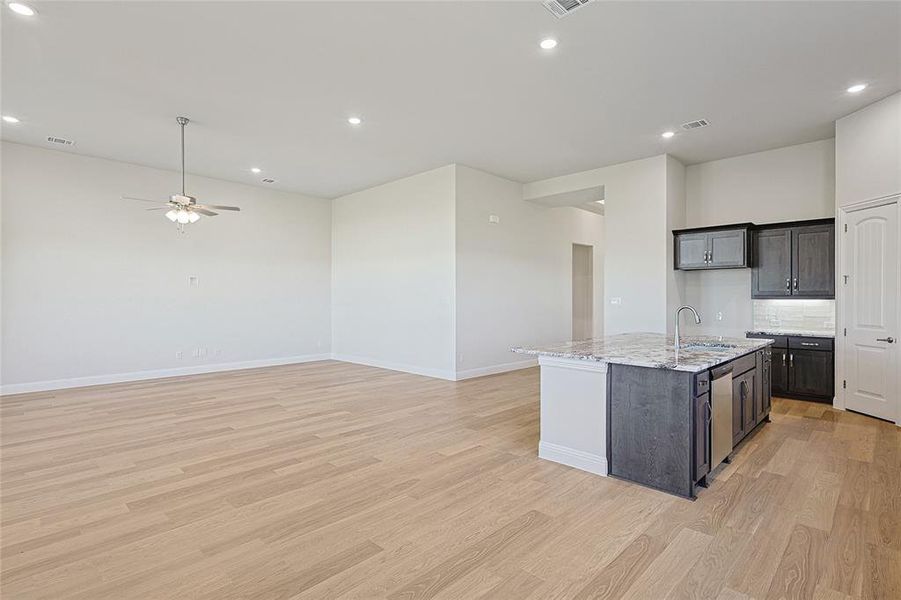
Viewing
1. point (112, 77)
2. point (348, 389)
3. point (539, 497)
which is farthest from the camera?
point (348, 389)

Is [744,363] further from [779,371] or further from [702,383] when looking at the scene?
[779,371]

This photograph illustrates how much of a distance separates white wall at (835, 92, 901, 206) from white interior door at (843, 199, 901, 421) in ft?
0.68

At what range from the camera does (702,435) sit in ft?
9.75

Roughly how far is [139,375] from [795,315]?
30.9 ft

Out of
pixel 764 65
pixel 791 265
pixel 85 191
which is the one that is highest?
pixel 764 65

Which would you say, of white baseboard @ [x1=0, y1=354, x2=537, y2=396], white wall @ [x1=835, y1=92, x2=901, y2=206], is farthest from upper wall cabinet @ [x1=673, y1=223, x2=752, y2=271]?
white baseboard @ [x1=0, y1=354, x2=537, y2=396]

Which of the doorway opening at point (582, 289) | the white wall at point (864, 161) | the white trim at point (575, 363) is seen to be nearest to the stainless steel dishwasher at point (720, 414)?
the white trim at point (575, 363)

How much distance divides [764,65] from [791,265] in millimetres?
2959

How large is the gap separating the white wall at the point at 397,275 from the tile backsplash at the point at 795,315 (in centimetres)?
428

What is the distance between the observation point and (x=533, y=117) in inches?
197

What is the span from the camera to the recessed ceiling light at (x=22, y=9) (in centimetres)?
305

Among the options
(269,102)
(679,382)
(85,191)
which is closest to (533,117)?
(269,102)

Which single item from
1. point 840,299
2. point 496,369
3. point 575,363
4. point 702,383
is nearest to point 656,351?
point 702,383

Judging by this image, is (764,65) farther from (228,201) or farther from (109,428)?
(228,201)
